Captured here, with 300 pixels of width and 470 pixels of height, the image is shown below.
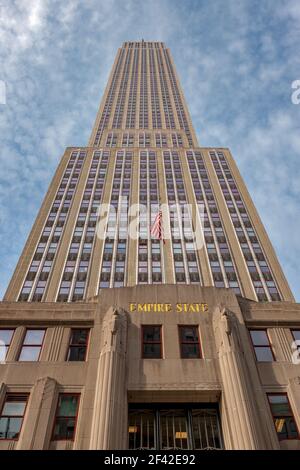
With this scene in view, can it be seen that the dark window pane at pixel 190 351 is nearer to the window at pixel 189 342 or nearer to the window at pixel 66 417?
the window at pixel 189 342

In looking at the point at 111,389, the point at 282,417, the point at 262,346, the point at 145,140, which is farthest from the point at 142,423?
the point at 145,140

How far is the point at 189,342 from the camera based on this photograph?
74.5 ft

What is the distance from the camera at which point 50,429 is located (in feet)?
60.3

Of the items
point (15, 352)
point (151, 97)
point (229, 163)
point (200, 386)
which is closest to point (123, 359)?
point (200, 386)

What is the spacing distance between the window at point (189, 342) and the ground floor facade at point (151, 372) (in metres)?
0.06

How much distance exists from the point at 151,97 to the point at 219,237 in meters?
90.2

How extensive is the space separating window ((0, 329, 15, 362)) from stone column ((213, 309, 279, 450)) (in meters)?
12.9

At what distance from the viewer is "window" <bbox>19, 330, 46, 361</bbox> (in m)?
22.1

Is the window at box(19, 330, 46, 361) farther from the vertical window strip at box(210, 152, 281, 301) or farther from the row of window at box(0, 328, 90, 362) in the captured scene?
the vertical window strip at box(210, 152, 281, 301)

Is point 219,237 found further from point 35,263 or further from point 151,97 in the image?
point 151,97

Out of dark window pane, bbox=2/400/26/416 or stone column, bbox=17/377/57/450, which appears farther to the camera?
dark window pane, bbox=2/400/26/416

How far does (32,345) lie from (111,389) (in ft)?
21.8

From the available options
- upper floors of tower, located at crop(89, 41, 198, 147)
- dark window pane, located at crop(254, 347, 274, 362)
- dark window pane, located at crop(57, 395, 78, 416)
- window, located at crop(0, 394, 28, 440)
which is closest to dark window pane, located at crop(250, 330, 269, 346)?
dark window pane, located at crop(254, 347, 274, 362)

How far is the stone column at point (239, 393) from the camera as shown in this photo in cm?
1742
